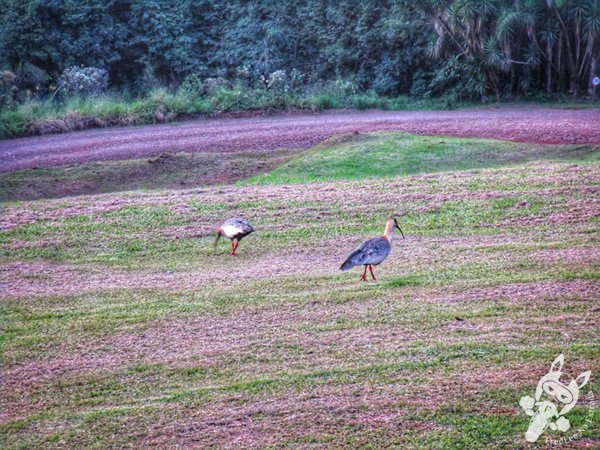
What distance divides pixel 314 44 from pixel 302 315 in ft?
85.9

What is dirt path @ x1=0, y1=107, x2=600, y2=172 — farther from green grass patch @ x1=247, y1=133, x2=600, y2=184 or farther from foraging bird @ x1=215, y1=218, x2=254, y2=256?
foraging bird @ x1=215, y1=218, x2=254, y2=256

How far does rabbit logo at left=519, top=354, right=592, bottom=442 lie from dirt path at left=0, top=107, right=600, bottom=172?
11.9 m

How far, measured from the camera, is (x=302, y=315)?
7.25m

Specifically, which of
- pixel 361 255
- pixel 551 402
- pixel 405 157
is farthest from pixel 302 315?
pixel 405 157

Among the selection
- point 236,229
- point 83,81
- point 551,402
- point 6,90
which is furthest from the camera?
point 83,81

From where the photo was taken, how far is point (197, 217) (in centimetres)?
1185

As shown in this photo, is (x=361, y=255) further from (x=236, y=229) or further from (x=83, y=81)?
(x=83, y=81)

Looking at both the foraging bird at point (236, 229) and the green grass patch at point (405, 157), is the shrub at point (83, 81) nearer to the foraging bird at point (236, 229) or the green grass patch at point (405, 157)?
the green grass patch at point (405, 157)

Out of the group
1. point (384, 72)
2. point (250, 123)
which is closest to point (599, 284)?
point (250, 123)

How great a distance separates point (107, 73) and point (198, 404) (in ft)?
82.4

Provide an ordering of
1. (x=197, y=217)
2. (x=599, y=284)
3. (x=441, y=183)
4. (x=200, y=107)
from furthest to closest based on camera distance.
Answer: (x=200, y=107) → (x=441, y=183) → (x=197, y=217) → (x=599, y=284)

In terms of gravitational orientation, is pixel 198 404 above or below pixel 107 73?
below

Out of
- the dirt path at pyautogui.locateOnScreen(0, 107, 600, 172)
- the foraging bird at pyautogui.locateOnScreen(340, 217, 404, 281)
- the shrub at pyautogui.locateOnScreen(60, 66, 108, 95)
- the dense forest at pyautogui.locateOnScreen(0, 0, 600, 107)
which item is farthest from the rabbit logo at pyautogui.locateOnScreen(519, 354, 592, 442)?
the shrub at pyautogui.locateOnScreen(60, 66, 108, 95)

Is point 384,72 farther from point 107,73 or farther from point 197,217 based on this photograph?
point 197,217
